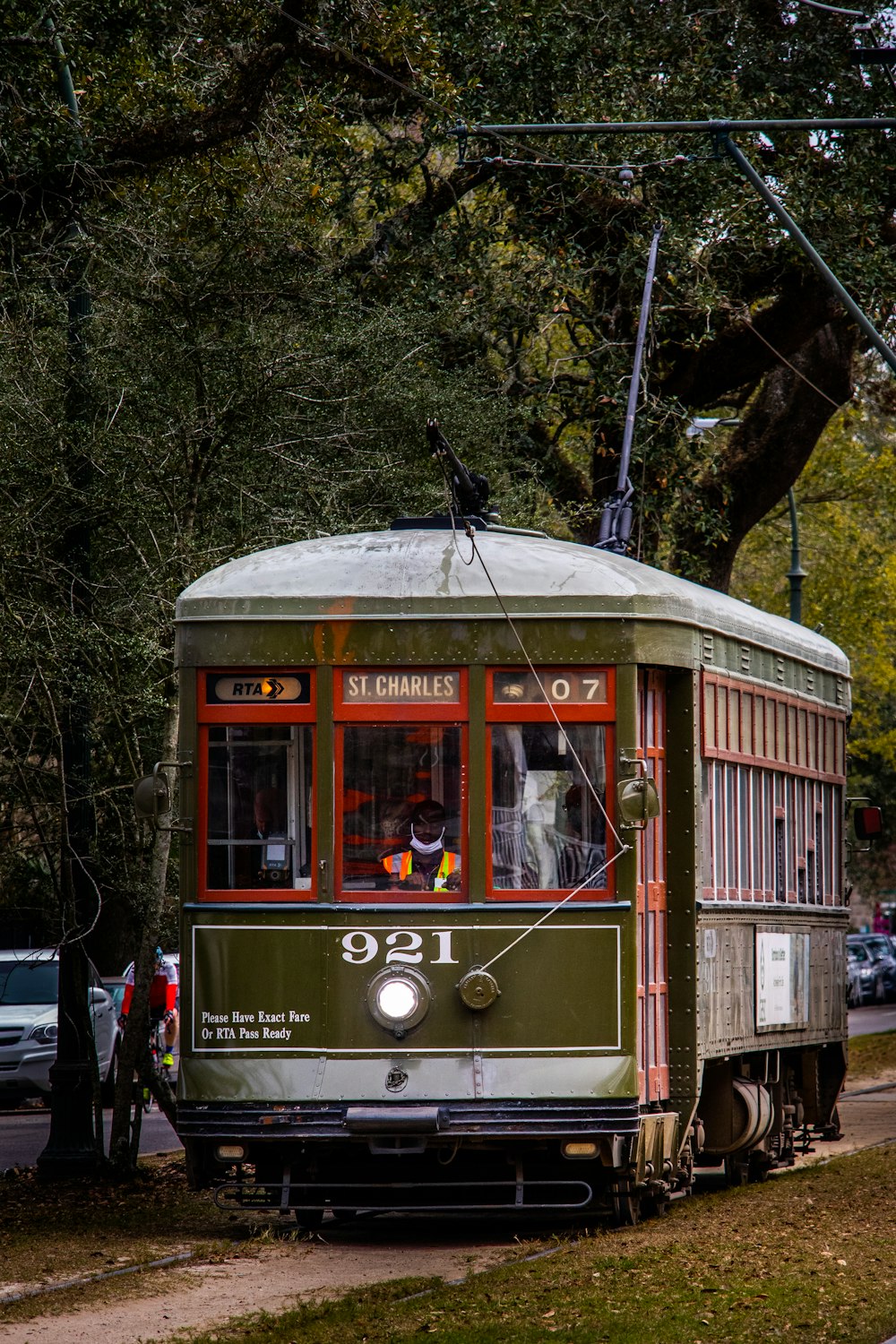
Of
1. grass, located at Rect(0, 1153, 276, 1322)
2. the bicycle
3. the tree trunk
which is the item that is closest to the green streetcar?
grass, located at Rect(0, 1153, 276, 1322)

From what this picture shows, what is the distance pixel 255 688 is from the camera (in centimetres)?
1056

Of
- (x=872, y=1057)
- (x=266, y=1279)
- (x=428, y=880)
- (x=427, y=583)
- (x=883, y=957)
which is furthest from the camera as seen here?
(x=883, y=957)

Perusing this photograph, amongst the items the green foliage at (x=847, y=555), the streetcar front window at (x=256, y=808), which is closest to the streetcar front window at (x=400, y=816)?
the streetcar front window at (x=256, y=808)

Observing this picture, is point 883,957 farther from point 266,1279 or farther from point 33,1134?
point 266,1279

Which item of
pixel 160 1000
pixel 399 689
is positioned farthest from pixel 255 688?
pixel 160 1000

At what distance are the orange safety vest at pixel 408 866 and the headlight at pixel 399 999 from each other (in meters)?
0.46

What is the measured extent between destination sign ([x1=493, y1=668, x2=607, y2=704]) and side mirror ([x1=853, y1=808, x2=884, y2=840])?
6122 millimetres

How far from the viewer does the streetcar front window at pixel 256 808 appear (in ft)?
34.3

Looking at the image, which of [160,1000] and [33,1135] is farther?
[33,1135]

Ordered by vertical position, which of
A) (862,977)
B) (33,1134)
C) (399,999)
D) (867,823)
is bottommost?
(33,1134)

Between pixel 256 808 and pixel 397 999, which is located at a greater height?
pixel 256 808

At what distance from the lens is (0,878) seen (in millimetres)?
14781

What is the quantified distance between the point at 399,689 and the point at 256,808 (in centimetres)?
91

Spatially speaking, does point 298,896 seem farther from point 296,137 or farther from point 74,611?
point 296,137
